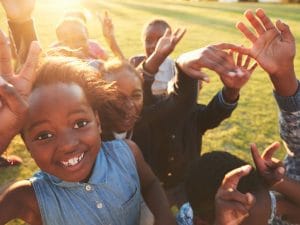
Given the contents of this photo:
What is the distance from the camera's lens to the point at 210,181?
1.82m

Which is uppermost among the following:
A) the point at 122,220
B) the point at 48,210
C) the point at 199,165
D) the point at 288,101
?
the point at 288,101

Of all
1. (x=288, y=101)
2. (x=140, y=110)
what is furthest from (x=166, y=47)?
(x=288, y=101)

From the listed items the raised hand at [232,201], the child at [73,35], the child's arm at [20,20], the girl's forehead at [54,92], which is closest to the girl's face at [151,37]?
the child at [73,35]

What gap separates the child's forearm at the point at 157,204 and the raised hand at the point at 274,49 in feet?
2.63

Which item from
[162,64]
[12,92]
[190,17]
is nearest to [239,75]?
[12,92]

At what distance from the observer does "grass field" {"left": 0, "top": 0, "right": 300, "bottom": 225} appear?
5.91m

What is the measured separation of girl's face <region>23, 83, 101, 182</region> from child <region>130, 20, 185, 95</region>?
277cm

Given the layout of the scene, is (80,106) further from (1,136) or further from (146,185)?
(146,185)

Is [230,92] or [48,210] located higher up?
[230,92]

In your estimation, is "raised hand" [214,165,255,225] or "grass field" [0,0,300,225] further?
"grass field" [0,0,300,225]

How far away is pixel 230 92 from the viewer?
258cm

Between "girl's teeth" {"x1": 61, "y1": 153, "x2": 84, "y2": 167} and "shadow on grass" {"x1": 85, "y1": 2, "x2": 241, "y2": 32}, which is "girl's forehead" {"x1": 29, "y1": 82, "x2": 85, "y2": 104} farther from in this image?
"shadow on grass" {"x1": 85, "y1": 2, "x2": 241, "y2": 32}

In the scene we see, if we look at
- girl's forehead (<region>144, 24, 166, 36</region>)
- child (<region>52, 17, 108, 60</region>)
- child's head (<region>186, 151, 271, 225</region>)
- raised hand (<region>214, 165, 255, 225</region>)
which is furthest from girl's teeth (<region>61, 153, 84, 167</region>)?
girl's forehead (<region>144, 24, 166, 36</region>)

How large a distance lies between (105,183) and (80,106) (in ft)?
1.30
